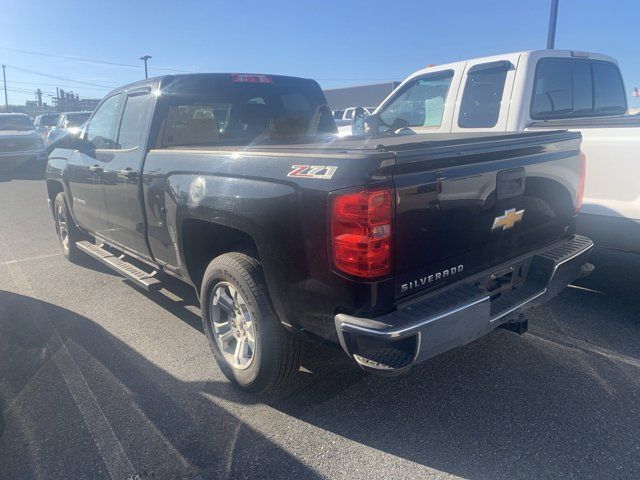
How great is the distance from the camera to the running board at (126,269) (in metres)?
4.04

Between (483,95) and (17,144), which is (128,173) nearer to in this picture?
(483,95)

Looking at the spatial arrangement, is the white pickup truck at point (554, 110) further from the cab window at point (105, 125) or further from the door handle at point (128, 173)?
the door handle at point (128, 173)

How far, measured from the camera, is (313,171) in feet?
7.94

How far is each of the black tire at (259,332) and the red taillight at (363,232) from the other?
0.72 metres

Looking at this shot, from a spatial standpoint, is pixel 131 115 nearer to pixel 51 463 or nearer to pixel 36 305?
pixel 36 305

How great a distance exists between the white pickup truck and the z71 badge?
8.99 ft

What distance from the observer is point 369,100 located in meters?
44.4

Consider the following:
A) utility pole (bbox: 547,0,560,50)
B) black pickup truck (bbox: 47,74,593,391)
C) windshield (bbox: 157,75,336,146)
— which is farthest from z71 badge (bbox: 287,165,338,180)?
utility pole (bbox: 547,0,560,50)

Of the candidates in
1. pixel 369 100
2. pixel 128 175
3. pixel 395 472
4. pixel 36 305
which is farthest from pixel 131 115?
pixel 369 100

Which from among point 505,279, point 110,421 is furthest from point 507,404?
point 110,421

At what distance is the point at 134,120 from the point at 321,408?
285 cm

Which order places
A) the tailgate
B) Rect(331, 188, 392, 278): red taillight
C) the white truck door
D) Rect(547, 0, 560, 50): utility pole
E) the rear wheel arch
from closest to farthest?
Rect(331, 188, 392, 278): red taillight, the tailgate, the rear wheel arch, the white truck door, Rect(547, 0, 560, 50): utility pole

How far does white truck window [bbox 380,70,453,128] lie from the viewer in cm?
563

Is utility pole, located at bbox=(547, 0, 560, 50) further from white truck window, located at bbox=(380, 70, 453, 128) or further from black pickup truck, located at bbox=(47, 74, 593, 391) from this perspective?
black pickup truck, located at bbox=(47, 74, 593, 391)
